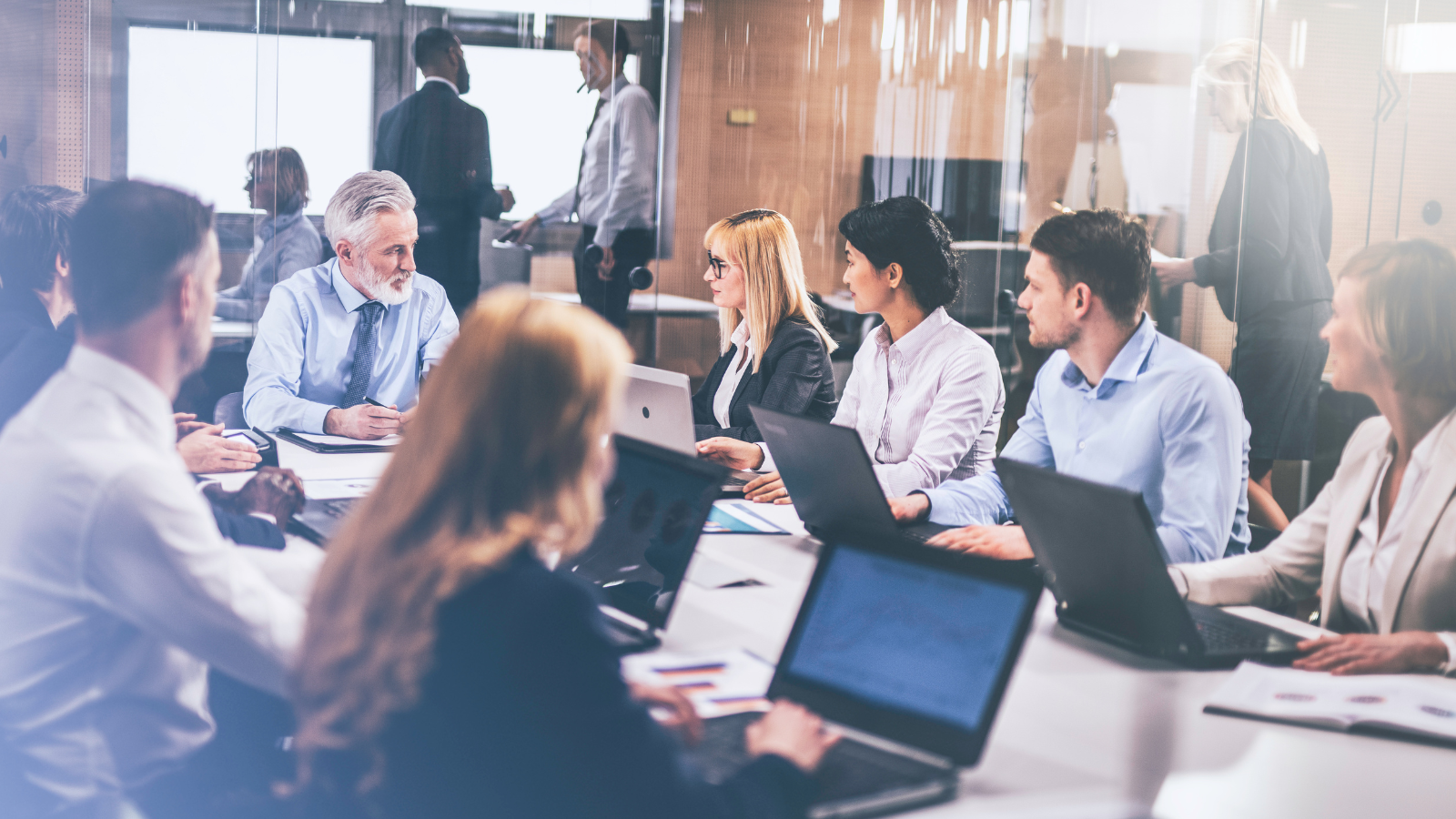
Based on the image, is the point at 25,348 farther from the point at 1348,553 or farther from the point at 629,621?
the point at 1348,553

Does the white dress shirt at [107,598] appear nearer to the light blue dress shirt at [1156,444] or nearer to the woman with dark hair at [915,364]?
the light blue dress shirt at [1156,444]

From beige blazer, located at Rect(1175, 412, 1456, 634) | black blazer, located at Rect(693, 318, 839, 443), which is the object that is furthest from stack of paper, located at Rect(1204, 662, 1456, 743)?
black blazer, located at Rect(693, 318, 839, 443)

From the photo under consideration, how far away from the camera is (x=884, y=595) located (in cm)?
129

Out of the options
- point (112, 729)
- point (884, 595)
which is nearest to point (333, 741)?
point (112, 729)

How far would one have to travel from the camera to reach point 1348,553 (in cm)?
181

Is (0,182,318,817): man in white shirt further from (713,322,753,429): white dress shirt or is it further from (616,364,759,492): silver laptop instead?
(713,322,753,429): white dress shirt

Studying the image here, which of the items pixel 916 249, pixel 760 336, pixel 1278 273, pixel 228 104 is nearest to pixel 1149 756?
pixel 916 249

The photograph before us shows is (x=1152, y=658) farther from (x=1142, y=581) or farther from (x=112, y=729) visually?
(x=112, y=729)

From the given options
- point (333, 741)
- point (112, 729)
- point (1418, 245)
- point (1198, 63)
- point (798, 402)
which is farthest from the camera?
point (1198, 63)

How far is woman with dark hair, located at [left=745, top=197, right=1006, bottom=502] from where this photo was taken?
2.73m

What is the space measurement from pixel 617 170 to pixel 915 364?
248 centimetres

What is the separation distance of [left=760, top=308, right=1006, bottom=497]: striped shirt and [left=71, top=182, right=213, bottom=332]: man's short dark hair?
169 centimetres

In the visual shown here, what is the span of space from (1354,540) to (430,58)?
4.03 meters

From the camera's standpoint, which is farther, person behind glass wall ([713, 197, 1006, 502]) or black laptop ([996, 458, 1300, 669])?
person behind glass wall ([713, 197, 1006, 502])
